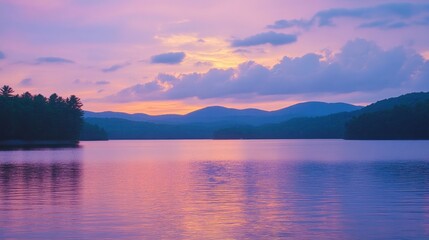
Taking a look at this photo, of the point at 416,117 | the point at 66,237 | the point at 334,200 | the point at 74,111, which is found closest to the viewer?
the point at 66,237

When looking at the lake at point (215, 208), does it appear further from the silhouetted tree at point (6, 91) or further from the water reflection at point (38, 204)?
the silhouetted tree at point (6, 91)

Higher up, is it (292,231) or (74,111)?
(74,111)

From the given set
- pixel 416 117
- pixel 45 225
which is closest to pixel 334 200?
pixel 45 225

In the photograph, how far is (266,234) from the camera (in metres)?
23.4

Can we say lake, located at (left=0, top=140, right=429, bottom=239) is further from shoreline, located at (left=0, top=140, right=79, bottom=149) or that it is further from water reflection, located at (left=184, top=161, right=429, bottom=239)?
shoreline, located at (left=0, top=140, right=79, bottom=149)

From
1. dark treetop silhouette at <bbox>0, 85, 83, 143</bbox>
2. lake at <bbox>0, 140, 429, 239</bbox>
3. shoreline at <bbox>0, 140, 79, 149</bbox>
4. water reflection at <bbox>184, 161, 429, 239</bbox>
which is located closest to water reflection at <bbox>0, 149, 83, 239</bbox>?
lake at <bbox>0, 140, 429, 239</bbox>

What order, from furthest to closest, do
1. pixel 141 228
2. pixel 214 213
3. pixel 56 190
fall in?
pixel 56 190 < pixel 214 213 < pixel 141 228

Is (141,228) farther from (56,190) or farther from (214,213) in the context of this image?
(56,190)

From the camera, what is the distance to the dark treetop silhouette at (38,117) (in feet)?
498

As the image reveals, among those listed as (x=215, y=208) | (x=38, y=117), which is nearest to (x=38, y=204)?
(x=215, y=208)

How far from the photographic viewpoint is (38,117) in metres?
162

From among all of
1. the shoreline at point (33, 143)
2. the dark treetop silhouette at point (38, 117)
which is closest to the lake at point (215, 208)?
the dark treetop silhouette at point (38, 117)

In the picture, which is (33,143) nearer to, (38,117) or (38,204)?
(38,117)

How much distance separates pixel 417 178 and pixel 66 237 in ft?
113
